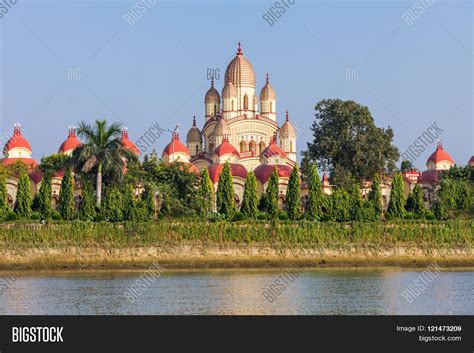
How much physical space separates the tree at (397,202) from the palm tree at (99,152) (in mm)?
11965

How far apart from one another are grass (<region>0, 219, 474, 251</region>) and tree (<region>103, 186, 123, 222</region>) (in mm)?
1599

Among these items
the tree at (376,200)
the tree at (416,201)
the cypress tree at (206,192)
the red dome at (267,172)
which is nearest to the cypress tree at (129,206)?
the cypress tree at (206,192)

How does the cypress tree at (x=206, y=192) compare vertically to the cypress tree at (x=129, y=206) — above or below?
above

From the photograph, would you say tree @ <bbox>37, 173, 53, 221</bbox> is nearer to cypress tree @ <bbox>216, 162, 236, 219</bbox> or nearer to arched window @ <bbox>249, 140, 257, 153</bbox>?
cypress tree @ <bbox>216, 162, 236, 219</bbox>

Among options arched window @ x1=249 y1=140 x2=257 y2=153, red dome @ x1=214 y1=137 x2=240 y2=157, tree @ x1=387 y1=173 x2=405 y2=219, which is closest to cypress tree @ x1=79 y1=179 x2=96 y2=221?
tree @ x1=387 y1=173 x2=405 y2=219

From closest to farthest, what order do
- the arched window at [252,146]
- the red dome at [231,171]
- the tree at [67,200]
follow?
the tree at [67,200], the red dome at [231,171], the arched window at [252,146]

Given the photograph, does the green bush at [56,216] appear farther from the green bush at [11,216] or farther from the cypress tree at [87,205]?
the green bush at [11,216]

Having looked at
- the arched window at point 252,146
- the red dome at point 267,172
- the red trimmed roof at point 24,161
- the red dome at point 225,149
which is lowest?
the red dome at point 267,172

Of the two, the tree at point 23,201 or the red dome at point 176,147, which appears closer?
the tree at point 23,201

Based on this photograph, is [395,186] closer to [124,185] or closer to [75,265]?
[124,185]

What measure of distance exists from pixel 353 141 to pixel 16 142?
22086 millimetres

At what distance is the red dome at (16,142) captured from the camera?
69.2 m

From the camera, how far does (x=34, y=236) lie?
4325cm

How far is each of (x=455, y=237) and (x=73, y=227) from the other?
51.2 feet
